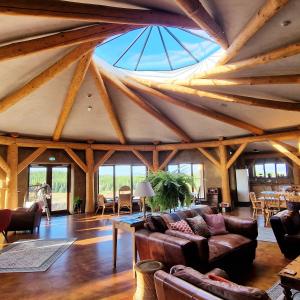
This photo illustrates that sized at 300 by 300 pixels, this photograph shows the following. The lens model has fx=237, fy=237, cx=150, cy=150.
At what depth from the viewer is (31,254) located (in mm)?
4609

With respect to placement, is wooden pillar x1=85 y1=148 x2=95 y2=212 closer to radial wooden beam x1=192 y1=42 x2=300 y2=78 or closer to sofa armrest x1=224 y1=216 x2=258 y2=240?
radial wooden beam x1=192 y1=42 x2=300 y2=78

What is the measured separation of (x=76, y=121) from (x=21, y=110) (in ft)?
6.00

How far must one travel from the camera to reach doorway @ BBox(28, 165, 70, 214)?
958cm

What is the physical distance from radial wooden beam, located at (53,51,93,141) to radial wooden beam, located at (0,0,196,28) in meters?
2.05

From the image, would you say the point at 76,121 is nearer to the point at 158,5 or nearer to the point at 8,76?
the point at 8,76

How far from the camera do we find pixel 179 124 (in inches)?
362

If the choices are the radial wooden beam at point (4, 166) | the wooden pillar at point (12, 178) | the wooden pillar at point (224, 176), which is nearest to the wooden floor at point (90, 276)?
the wooden pillar at point (12, 178)

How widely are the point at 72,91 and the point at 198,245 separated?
5.23 metres

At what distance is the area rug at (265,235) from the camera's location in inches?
206

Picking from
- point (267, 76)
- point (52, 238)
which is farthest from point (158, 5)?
point (52, 238)

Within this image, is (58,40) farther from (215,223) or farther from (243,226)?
(243,226)

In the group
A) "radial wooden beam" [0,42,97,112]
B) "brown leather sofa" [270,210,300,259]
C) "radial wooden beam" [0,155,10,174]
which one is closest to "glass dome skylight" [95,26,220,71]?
"radial wooden beam" [0,42,97,112]

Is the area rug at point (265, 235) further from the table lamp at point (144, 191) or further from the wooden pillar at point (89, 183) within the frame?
the wooden pillar at point (89, 183)

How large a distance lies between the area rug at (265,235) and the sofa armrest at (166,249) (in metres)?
3.12
